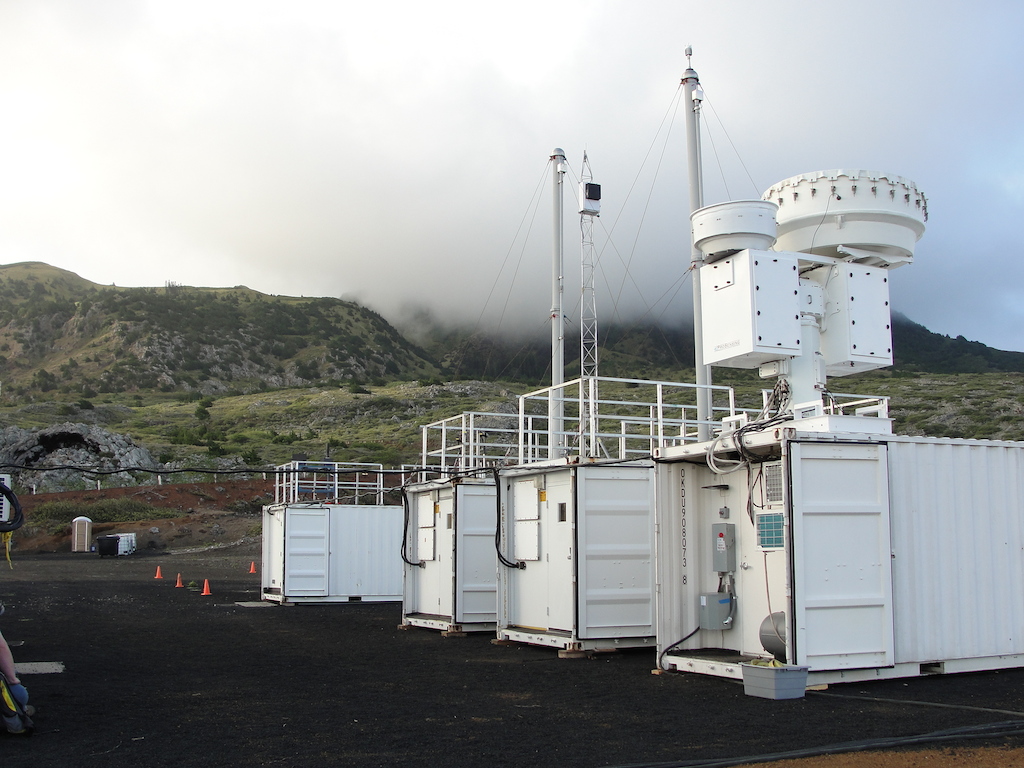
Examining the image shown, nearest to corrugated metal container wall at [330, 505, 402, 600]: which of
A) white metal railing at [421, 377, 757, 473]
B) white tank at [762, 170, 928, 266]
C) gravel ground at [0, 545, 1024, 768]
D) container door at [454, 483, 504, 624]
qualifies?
white metal railing at [421, 377, 757, 473]

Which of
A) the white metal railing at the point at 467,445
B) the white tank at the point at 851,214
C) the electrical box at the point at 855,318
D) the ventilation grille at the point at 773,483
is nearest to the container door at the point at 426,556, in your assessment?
the white metal railing at the point at 467,445

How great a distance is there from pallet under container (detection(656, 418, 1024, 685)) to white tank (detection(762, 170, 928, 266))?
274cm

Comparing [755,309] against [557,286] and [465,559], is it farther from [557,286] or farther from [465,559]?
[557,286]

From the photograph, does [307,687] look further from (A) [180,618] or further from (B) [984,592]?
(A) [180,618]

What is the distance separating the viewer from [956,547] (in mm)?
11391

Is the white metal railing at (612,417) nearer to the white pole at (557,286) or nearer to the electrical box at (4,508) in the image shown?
the white pole at (557,286)

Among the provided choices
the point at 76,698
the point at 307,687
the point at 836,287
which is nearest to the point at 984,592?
the point at 836,287

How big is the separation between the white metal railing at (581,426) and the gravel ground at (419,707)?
11.2 feet

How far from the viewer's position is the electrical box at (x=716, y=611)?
39.1 ft

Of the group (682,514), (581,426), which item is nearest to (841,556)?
(682,514)

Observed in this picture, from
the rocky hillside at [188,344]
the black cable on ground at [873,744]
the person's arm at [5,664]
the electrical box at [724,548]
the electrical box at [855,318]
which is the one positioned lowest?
the black cable on ground at [873,744]

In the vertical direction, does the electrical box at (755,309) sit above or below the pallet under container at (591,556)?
above

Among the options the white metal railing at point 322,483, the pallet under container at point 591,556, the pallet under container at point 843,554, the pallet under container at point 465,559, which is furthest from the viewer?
the white metal railing at point 322,483

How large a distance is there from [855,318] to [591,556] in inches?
206
